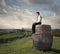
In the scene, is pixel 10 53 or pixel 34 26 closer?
pixel 10 53

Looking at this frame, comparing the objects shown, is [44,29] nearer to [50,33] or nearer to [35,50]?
[50,33]

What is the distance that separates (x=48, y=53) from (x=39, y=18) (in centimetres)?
368

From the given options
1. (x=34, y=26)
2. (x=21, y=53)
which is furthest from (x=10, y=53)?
(x=34, y=26)

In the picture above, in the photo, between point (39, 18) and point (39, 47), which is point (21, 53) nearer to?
point (39, 47)

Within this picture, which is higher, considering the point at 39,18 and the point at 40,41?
the point at 39,18

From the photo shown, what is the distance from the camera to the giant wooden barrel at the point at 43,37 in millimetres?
17547

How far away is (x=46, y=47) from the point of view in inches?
697

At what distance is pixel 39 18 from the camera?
61.0 ft

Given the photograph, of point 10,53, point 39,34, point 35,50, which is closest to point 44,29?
point 39,34

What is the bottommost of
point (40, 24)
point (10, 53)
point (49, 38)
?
point (10, 53)

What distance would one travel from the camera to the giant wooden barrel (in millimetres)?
17547

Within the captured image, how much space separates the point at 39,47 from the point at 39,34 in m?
1.16

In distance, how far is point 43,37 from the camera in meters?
17.5

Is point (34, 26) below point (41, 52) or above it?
above
